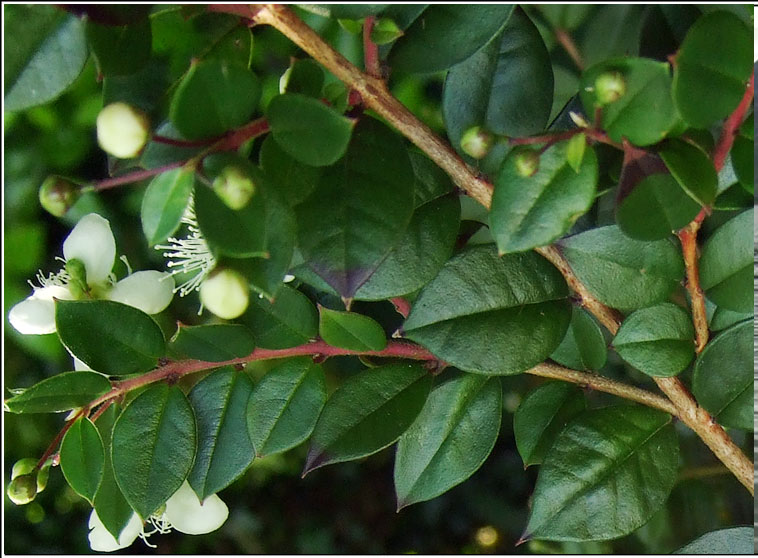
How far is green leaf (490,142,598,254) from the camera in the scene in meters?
0.46

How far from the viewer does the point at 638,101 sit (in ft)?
1.45

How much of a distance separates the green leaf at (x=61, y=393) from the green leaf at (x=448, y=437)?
0.26 metres

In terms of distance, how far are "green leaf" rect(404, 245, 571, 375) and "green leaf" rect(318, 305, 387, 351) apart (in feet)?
0.16

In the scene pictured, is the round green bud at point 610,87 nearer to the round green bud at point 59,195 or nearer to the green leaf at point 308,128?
the green leaf at point 308,128

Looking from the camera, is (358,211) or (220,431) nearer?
(358,211)

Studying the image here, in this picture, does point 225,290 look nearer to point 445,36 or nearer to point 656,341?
point 445,36

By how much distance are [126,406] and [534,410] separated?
0.34 metres

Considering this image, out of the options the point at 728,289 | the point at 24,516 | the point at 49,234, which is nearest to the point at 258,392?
the point at 728,289

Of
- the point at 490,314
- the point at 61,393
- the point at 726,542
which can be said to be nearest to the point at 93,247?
the point at 61,393

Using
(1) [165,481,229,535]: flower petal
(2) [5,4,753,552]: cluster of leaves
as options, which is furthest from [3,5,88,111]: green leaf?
(1) [165,481,229,535]: flower petal

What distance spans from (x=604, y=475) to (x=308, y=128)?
0.38m

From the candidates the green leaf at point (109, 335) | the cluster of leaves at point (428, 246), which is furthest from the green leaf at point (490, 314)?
the green leaf at point (109, 335)

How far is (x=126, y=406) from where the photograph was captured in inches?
Answer: 23.7

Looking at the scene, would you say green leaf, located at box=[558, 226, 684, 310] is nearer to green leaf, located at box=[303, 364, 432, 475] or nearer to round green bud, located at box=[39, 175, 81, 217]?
green leaf, located at box=[303, 364, 432, 475]
